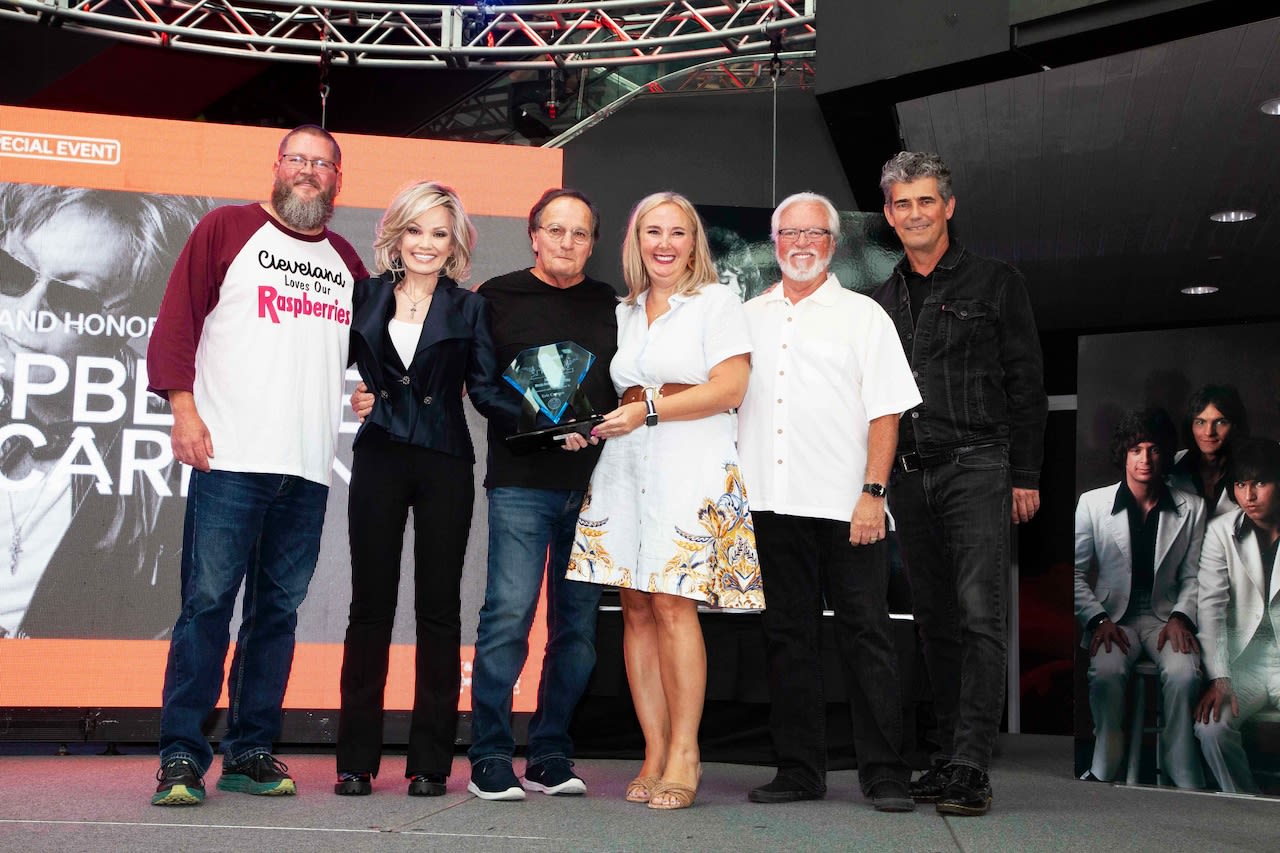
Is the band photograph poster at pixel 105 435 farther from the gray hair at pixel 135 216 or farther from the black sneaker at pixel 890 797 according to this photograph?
the black sneaker at pixel 890 797

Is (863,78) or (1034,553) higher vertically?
(863,78)

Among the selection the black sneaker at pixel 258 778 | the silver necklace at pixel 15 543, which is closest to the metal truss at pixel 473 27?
the silver necklace at pixel 15 543

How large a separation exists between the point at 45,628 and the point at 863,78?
3.36m

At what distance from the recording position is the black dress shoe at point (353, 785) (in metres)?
2.93

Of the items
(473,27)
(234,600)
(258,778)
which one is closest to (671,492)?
(234,600)

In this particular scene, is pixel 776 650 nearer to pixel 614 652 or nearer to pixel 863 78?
pixel 614 652

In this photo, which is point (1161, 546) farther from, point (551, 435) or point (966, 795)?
point (551, 435)

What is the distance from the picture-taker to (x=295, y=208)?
305cm

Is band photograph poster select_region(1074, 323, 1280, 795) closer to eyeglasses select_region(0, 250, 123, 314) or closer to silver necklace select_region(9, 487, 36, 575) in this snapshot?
eyeglasses select_region(0, 250, 123, 314)

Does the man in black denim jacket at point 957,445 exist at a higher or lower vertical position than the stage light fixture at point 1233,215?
lower

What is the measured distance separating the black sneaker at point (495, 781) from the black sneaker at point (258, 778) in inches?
18.0

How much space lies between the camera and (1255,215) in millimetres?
6043

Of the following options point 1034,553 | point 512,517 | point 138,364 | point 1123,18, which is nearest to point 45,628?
point 138,364

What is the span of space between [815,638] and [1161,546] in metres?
1.60
